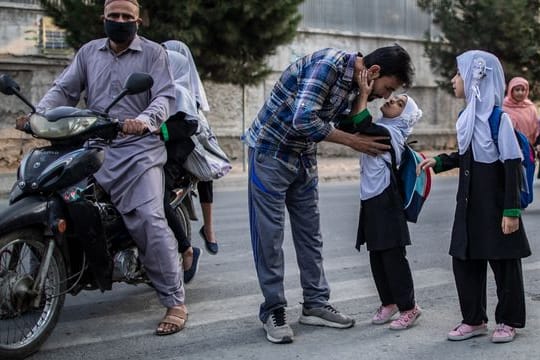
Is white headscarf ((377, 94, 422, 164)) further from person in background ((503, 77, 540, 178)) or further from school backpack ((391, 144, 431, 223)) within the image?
person in background ((503, 77, 540, 178))

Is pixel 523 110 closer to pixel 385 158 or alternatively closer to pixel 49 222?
pixel 385 158

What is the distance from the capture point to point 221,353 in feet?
14.1

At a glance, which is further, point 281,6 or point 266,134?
point 281,6

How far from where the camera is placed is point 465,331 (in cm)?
454

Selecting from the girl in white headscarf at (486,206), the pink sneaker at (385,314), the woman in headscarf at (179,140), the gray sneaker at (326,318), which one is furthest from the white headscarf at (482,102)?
the woman in headscarf at (179,140)

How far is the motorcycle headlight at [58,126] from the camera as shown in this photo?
4.04 m

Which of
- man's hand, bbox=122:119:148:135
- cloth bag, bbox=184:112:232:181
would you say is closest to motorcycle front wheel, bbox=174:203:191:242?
cloth bag, bbox=184:112:232:181

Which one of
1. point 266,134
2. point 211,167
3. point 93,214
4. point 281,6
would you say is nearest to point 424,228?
point 211,167

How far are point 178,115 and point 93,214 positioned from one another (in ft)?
3.34

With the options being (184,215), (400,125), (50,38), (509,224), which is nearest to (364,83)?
(400,125)

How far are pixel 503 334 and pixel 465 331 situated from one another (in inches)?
8.1

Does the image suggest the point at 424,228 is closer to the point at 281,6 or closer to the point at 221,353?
the point at 221,353

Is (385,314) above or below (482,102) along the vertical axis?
below

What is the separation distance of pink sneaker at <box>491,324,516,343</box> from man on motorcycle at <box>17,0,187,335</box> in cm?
179
